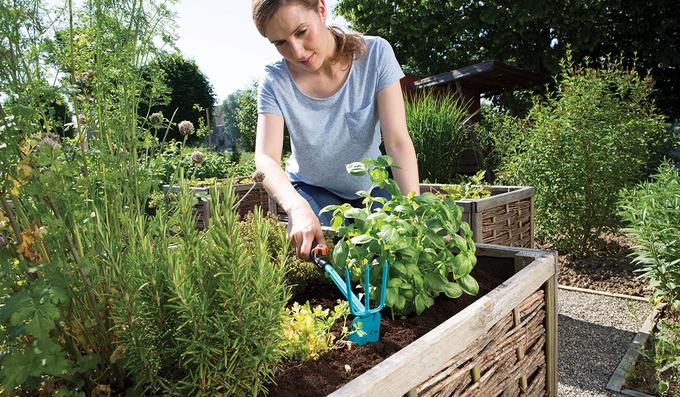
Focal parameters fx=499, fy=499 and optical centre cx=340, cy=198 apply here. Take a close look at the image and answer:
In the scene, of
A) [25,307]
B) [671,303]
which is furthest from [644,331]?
[25,307]

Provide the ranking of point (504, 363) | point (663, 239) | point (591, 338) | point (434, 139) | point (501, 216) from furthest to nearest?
1. point (434, 139)
2. point (501, 216)
3. point (591, 338)
4. point (663, 239)
5. point (504, 363)

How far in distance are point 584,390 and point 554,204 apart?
9.03 feet

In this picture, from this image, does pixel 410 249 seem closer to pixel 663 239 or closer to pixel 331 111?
pixel 331 111

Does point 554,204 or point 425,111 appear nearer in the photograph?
point 554,204

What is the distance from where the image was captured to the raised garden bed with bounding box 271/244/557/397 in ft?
3.47

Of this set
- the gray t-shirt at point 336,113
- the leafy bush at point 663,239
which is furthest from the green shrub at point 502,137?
the gray t-shirt at point 336,113

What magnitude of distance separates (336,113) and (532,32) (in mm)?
14575

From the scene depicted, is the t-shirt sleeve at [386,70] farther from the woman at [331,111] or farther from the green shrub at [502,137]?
the green shrub at [502,137]

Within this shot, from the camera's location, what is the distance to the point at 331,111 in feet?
8.25

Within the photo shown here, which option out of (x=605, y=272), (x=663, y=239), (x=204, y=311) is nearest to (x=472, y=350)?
(x=204, y=311)

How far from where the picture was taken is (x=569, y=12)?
1386 centimetres

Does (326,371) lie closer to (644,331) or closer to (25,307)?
(25,307)

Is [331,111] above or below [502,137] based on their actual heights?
above

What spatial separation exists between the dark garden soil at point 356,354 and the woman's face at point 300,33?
3.37 feet
